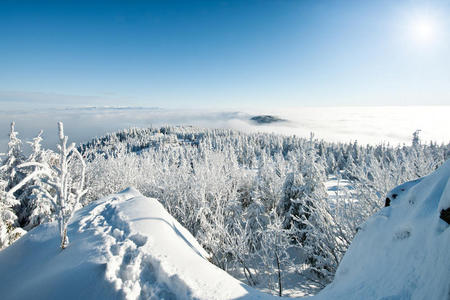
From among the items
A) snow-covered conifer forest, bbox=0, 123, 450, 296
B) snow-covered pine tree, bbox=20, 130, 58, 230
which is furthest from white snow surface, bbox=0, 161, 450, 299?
snow-covered pine tree, bbox=20, 130, 58, 230

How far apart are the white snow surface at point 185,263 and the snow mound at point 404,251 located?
0.04 feet

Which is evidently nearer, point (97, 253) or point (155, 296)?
point (155, 296)

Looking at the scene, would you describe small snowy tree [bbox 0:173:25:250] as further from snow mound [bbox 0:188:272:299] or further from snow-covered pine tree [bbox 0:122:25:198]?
snow mound [bbox 0:188:272:299]

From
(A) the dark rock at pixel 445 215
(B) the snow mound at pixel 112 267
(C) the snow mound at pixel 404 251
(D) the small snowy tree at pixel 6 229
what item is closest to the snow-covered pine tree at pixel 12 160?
(D) the small snowy tree at pixel 6 229

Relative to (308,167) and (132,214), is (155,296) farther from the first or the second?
(308,167)

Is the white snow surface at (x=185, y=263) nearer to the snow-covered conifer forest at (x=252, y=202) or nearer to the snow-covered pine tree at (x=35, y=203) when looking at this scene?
the snow-covered conifer forest at (x=252, y=202)

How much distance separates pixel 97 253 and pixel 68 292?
0.71 meters

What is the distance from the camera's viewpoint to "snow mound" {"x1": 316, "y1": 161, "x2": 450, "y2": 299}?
8.22 ft

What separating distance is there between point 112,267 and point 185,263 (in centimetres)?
131

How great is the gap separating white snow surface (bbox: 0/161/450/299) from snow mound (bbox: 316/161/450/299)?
14 millimetres

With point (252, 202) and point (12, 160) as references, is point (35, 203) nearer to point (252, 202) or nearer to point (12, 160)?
point (12, 160)

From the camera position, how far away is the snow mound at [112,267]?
333 cm

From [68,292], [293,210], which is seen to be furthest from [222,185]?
[68,292]

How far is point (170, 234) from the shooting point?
16.6 feet
